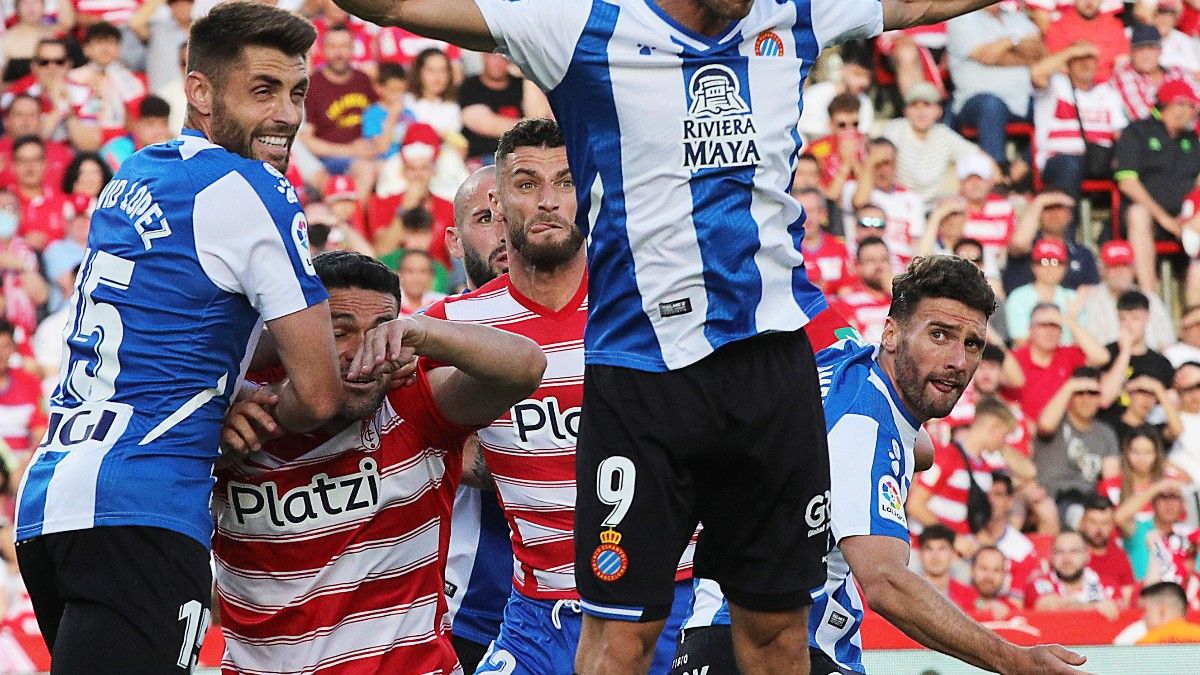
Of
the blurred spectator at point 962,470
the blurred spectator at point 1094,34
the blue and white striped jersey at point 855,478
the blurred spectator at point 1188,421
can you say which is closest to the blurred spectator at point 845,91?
the blurred spectator at point 1094,34

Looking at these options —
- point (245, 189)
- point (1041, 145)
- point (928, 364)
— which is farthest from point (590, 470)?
point (1041, 145)

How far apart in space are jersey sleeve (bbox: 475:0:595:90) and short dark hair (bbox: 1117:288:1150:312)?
335 inches

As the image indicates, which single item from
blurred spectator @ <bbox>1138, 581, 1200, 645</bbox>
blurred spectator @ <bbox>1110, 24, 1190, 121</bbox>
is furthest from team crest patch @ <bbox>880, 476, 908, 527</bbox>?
blurred spectator @ <bbox>1110, 24, 1190, 121</bbox>

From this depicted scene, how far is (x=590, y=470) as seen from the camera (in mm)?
4160

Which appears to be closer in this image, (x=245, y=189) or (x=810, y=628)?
(x=245, y=189)

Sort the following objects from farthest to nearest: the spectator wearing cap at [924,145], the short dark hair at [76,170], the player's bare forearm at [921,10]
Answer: the spectator wearing cap at [924,145], the short dark hair at [76,170], the player's bare forearm at [921,10]

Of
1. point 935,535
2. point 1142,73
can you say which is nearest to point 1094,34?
point 1142,73

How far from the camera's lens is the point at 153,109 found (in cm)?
1168

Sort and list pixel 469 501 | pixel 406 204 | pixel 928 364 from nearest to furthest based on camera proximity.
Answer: pixel 928 364 → pixel 469 501 → pixel 406 204

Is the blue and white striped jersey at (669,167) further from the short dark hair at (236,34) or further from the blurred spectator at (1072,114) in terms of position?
the blurred spectator at (1072,114)

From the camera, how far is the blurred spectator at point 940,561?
10.1 metres

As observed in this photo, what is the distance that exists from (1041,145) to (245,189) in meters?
9.72

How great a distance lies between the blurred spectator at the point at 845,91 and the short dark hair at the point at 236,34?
8301mm

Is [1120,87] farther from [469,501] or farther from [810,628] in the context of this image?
[810,628]
